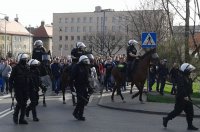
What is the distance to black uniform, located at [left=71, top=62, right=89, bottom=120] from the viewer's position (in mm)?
14656

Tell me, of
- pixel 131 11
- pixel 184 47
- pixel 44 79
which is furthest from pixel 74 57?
pixel 131 11

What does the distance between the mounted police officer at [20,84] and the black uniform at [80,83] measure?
1.48 meters

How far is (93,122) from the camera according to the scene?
14453 mm

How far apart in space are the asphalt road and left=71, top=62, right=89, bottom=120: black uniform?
44 cm

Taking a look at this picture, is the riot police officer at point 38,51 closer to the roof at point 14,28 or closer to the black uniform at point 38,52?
the black uniform at point 38,52

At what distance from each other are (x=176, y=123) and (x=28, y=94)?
4320 mm

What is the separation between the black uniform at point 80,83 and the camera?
14.7m

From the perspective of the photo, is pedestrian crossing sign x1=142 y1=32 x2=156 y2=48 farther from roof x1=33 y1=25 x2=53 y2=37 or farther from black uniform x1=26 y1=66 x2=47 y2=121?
roof x1=33 y1=25 x2=53 y2=37

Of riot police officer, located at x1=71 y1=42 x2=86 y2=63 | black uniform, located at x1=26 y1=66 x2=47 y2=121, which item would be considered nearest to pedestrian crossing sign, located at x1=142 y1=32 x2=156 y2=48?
riot police officer, located at x1=71 y1=42 x2=86 y2=63

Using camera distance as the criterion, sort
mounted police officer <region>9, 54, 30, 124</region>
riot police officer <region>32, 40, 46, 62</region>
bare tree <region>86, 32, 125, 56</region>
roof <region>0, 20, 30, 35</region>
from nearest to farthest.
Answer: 1. mounted police officer <region>9, 54, 30, 124</region>
2. riot police officer <region>32, 40, 46, 62</region>
3. bare tree <region>86, 32, 125, 56</region>
4. roof <region>0, 20, 30, 35</region>

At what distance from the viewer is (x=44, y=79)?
1848cm

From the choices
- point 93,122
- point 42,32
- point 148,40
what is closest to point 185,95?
point 93,122

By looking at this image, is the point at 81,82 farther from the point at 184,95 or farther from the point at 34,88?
the point at 184,95

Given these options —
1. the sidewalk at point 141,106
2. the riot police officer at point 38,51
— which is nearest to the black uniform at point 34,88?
the riot police officer at point 38,51
